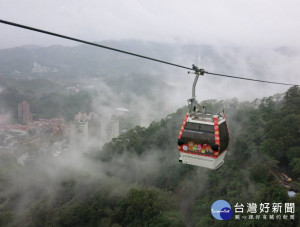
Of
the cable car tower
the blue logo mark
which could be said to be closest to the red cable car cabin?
the cable car tower

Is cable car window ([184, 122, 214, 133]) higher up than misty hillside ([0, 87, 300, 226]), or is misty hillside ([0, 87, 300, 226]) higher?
cable car window ([184, 122, 214, 133])

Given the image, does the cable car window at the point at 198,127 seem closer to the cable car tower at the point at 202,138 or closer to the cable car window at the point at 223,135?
the cable car tower at the point at 202,138

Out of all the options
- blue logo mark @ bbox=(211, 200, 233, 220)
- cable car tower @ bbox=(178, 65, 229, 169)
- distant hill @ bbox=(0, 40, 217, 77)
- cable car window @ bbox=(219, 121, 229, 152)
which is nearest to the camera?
cable car tower @ bbox=(178, 65, 229, 169)

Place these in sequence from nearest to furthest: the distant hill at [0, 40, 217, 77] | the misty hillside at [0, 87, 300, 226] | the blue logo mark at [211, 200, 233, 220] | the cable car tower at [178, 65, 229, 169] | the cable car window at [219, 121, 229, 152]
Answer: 1. the cable car tower at [178, 65, 229, 169]
2. the cable car window at [219, 121, 229, 152]
3. the blue logo mark at [211, 200, 233, 220]
4. the misty hillside at [0, 87, 300, 226]
5. the distant hill at [0, 40, 217, 77]

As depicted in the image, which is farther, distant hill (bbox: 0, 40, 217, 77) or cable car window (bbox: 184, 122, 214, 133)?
distant hill (bbox: 0, 40, 217, 77)

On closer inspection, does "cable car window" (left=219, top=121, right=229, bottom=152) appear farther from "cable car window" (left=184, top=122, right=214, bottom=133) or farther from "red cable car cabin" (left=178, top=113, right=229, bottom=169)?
"cable car window" (left=184, top=122, right=214, bottom=133)

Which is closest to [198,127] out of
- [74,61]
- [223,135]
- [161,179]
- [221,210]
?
[223,135]

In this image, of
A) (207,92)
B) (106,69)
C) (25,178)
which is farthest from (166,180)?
(106,69)
